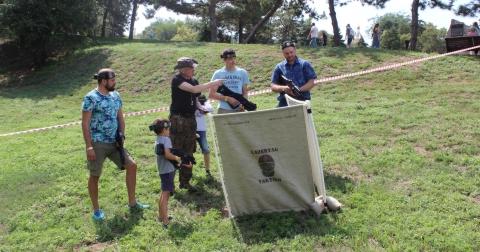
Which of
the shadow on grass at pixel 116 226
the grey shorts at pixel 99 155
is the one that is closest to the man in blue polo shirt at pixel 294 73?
the grey shorts at pixel 99 155

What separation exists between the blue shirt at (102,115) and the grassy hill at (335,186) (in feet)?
3.27

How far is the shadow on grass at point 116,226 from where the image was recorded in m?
5.34

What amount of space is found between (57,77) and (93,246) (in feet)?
57.7

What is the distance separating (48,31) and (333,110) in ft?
53.4

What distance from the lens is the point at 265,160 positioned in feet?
17.2

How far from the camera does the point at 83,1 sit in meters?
23.4

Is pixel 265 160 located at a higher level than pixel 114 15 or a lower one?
lower

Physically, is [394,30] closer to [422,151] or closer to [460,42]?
[460,42]

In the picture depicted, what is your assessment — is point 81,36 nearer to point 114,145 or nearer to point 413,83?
point 413,83

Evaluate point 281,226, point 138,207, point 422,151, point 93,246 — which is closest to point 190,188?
point 138,207

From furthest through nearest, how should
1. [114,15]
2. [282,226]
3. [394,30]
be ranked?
1. [394,30]
2. [114,15]
3. [282,226]

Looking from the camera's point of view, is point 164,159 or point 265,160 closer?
point 265,160

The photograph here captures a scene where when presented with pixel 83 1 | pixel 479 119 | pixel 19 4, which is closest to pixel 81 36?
pixel 83 1

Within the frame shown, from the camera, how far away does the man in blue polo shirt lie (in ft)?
21.4
